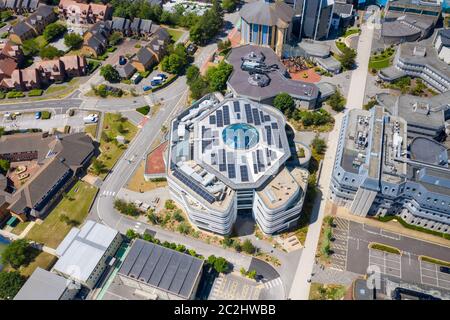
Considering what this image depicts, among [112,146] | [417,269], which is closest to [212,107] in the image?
[112,146]

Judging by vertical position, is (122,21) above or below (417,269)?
above

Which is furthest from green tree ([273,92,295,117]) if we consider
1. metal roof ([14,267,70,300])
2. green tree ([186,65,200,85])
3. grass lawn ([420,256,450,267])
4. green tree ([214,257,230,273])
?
metal roof ([14,267,70,300])

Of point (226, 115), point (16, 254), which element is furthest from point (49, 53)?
point (16, 254)

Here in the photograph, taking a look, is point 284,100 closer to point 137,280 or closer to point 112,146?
point 112,146

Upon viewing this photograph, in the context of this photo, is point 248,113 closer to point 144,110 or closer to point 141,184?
point 141,184

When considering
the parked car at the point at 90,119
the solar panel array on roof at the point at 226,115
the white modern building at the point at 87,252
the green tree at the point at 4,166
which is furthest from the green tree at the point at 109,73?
the white modern building at the point at 87,252

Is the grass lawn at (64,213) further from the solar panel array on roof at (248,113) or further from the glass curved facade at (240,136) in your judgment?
the solar panel array on roof at (248,113)
